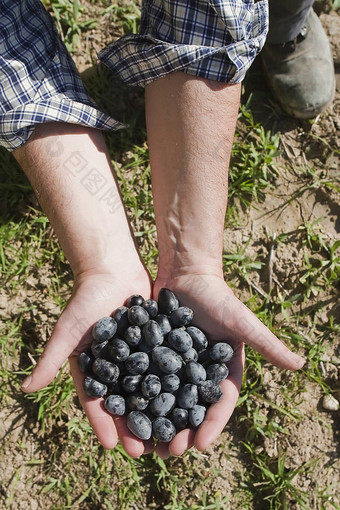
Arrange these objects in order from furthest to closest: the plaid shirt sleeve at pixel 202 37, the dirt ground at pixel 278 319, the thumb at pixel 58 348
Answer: the dirt ground at pixel 278 319
the plaid shirt sleeve at pixel 202 37
the thumb at pixel 58 348

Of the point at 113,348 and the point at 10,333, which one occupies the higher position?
the point at 113,348

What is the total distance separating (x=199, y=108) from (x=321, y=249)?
39.0 inches

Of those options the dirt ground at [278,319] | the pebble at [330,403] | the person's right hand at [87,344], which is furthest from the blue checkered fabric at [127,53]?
the pebble at [330,403]

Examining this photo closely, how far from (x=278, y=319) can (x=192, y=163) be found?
0.90 metres

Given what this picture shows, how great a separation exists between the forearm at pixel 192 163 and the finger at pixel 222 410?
1.12 feet

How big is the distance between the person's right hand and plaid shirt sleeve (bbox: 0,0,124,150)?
594 millimetres

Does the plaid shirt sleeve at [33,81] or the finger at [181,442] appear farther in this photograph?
the plaid shirt sleeve at [33,81]

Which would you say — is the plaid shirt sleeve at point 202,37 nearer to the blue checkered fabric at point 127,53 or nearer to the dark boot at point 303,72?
the blue checkered fabric at point 127,53

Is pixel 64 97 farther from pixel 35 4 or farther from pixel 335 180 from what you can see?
pixel 335 180

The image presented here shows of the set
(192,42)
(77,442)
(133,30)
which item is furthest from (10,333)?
(133,30)

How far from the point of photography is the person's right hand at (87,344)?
1.72m

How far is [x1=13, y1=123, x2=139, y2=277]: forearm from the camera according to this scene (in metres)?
2.02

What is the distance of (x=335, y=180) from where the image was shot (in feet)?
8.75

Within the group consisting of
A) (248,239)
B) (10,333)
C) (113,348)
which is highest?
(113,348)
